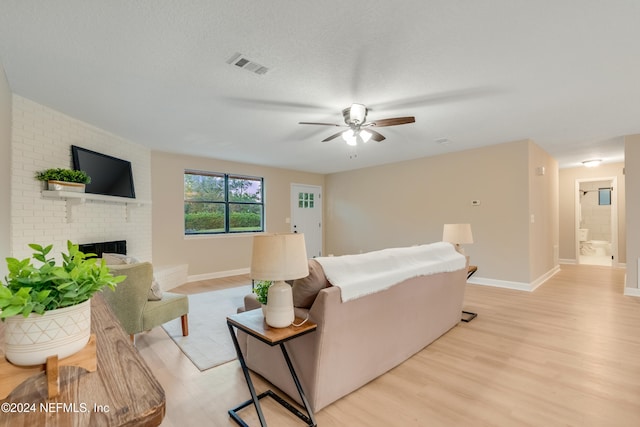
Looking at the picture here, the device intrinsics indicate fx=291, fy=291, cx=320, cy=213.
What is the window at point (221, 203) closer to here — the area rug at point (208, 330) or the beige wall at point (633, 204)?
the area rug at point (208, 330)

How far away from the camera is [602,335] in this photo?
9.66 feet

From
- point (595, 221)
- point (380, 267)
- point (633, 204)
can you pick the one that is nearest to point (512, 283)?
point (633, 204)

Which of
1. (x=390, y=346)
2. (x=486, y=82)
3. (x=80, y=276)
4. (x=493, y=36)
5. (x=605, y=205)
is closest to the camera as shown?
(x=80, y=276)

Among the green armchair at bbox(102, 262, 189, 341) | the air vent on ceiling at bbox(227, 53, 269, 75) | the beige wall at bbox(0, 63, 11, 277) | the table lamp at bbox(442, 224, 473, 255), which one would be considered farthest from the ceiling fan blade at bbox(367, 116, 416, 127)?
the beige wall at bbox(0, 63, 11, 277)

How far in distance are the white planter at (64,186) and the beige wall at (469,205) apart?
540 cm

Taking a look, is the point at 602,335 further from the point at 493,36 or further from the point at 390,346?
the point at 493,36

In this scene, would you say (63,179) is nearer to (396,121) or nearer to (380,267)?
(380,267)

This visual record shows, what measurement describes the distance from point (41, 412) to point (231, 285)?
482 cm

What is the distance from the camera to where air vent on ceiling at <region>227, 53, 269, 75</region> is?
2245 millimetres

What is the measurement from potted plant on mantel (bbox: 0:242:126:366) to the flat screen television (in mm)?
3797

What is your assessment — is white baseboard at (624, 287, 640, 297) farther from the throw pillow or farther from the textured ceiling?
the throw pillow

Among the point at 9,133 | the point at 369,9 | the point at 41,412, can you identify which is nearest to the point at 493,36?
the point at 369,9

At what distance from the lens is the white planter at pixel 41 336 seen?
658mm

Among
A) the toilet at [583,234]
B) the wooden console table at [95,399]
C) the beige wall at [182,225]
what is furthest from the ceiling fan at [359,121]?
the toilet at [583,234]
